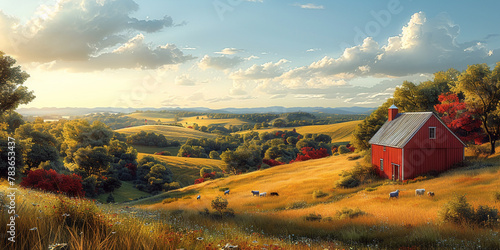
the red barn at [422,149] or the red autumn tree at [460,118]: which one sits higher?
the red autumn tree at [460,118]

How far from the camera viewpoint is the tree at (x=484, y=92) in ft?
122

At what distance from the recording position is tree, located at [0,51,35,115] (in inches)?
1184

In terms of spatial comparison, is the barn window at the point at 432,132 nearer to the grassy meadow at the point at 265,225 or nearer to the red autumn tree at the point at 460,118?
the grassy meadow at the point at 265,225

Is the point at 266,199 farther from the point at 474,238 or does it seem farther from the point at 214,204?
the point at 474,238

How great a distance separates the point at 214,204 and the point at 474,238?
1235 centimetres

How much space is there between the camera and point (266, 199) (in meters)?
30.7

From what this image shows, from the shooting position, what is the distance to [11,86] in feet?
102

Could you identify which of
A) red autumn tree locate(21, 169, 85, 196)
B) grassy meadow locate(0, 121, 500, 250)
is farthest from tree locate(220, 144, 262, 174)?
red autumn tree locate(21, 169, 85, 196)

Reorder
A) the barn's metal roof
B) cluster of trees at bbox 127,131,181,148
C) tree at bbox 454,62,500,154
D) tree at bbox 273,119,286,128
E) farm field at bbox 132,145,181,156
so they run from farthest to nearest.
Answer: tree at bbox 273,119,286,128
cluster of trees at bbox 127,131,181,148
farm field at bbox 132,145,181,156
tree at bbox 454,62,500,154
the barn's metal roof

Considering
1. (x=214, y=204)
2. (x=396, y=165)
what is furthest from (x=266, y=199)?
(x=396, y=165)

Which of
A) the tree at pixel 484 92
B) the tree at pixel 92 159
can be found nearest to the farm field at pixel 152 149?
the tree at pixel 92 159

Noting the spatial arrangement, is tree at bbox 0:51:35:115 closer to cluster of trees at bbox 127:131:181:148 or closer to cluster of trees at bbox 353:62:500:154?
cluster of trees at bbox 353:62:500:154

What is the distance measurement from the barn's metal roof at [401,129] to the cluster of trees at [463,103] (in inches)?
320

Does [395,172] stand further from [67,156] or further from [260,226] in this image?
[67,156]
